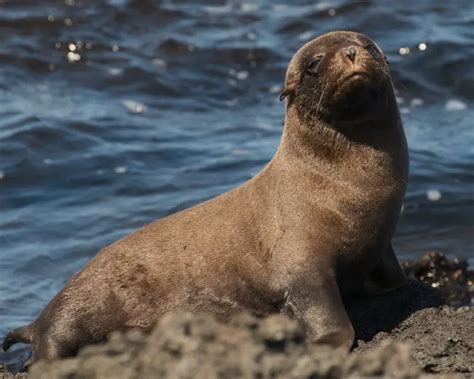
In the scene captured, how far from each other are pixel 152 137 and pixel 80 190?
196cm

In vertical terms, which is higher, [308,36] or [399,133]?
[399,133]

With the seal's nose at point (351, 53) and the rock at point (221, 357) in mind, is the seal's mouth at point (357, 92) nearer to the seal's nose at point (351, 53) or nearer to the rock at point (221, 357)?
the seal's nose at point (351, 53)

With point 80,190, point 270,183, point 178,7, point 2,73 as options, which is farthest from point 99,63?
point 270,183

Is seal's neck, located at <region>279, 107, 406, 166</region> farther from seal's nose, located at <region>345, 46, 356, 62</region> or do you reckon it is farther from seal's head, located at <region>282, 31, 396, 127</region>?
Answer: seal's nose, located at <region>345, 46, 356, 62</region>

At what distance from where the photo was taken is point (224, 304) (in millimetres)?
7078

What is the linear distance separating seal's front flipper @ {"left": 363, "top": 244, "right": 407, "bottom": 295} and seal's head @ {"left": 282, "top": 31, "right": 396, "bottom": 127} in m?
0.89

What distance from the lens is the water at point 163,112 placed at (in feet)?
38.3

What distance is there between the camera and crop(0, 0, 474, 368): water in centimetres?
1167

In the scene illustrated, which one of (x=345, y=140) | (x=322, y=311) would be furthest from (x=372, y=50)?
(x=322, y=311)

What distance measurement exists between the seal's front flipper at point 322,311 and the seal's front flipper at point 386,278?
56cm

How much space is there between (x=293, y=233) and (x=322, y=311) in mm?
577

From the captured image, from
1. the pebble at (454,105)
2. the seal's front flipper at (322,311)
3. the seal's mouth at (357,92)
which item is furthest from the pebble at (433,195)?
the seal's front flipper at (322,311)

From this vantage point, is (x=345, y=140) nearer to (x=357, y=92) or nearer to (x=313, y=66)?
(x=357, y=92)

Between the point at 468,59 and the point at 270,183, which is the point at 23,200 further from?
the point at 468,59
